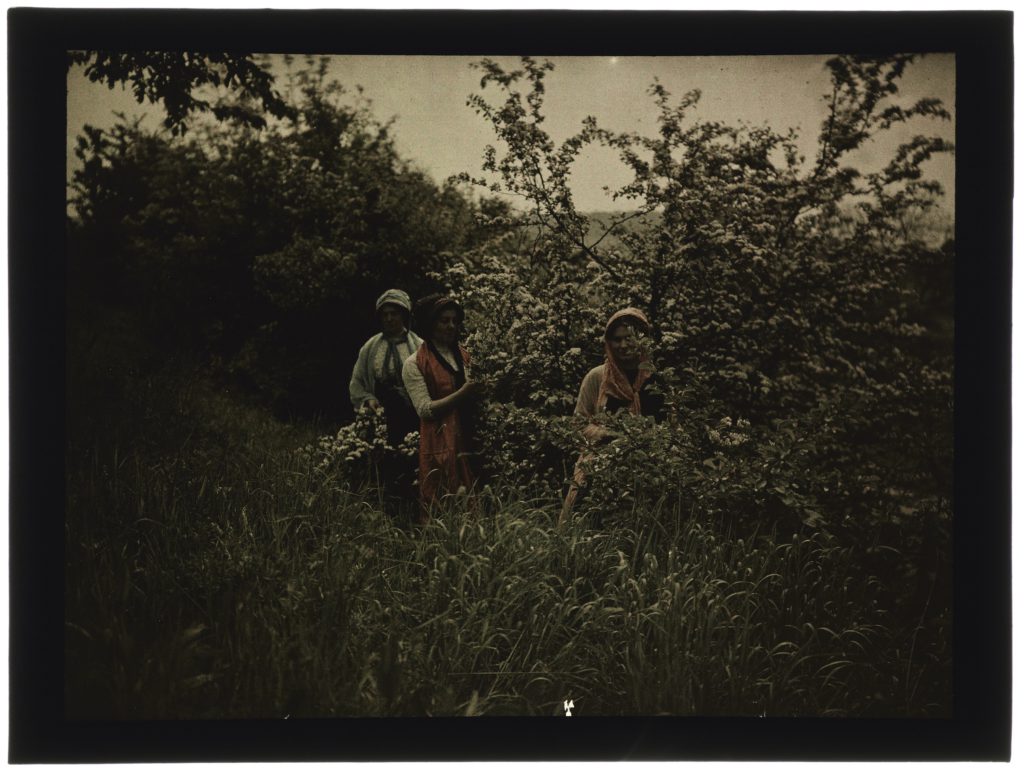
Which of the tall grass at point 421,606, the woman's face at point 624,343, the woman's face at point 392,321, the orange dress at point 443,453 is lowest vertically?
the tall grass at point 421,606

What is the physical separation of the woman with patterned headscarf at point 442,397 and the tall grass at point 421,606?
143 millimetres

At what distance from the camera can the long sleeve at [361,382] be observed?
12.1ft

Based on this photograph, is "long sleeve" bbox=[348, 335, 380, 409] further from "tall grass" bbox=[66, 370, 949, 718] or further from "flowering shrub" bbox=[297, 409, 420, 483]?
"tall grass" bbox=[66, 370, 949, 718]

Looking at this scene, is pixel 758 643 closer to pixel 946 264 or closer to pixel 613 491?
pixel 613 491

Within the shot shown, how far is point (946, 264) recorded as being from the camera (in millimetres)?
3678

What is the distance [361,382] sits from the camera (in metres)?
3.68

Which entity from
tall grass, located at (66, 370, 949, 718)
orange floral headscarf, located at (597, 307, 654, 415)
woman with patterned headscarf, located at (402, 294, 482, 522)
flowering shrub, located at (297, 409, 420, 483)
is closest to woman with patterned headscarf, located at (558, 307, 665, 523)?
orange floral headscarf, located at (597, 307, 654, 415)

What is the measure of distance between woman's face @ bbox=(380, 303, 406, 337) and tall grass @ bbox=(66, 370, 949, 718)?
608 millimetres

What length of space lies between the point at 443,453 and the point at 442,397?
0.24 m

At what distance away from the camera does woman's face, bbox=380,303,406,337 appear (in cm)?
366

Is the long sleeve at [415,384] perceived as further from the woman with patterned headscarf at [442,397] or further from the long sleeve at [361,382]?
the long sleeve at [361,382]

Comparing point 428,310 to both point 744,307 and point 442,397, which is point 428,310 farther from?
point 744,307

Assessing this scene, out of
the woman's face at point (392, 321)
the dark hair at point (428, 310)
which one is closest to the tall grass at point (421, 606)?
the woman's face at point (392, 321)

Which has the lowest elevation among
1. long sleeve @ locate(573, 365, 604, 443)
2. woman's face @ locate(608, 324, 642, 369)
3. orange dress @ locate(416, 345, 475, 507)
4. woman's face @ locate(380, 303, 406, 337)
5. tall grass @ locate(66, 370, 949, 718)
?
tall grass @ locate(66, 370, 949, 718)
